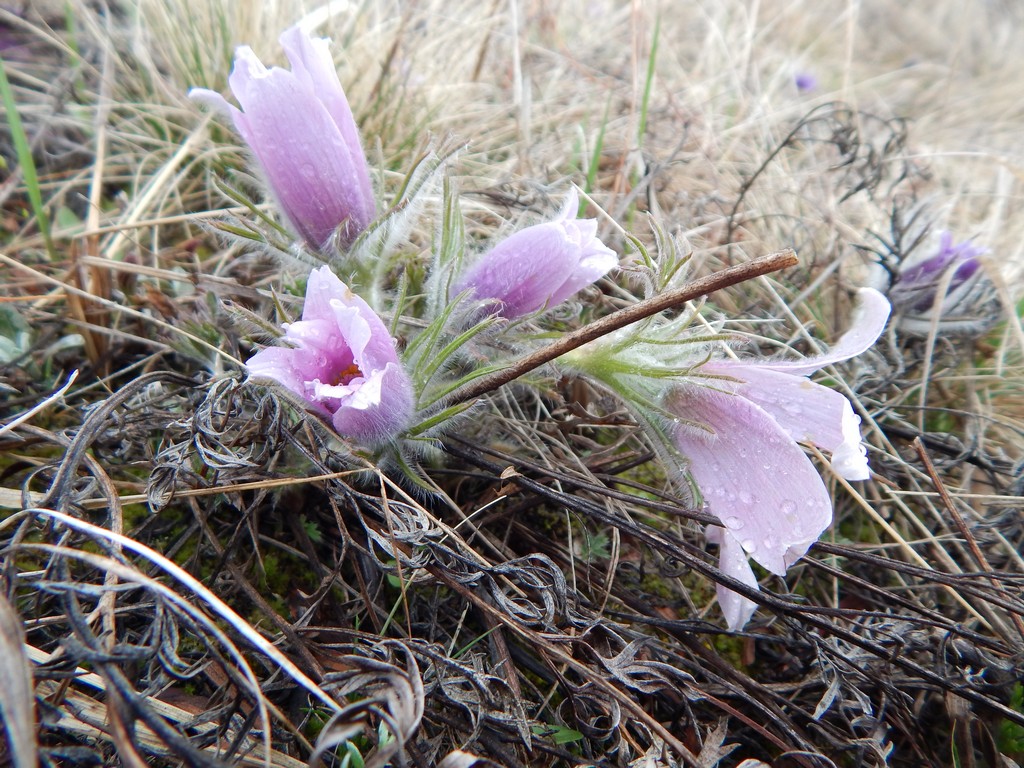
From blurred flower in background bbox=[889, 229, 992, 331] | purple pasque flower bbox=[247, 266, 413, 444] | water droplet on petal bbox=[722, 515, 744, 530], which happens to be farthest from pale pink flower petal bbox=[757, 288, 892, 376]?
blurred flower in background bbox=[889, 229, 992, 331]

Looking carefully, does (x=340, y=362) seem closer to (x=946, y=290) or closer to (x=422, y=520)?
(x=422, y=520)

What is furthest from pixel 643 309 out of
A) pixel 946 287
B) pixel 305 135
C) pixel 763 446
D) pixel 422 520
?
pixel 946 287

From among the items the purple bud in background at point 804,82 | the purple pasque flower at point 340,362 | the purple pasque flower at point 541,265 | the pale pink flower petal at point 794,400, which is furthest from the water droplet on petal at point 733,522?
the purple bud in background at point 804,82

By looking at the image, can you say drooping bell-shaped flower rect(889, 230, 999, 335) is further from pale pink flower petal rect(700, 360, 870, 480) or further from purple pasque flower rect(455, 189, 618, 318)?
purple pasque flower rect(455, 189, 618, 318)

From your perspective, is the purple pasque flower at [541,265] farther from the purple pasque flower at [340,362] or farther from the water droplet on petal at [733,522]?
the water droplet on petal at [733,522]

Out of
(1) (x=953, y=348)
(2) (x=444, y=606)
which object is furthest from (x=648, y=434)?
(1) (x=953, y=348)

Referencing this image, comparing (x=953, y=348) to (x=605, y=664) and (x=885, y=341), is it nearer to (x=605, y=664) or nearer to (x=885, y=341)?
(x=885, y=341)
